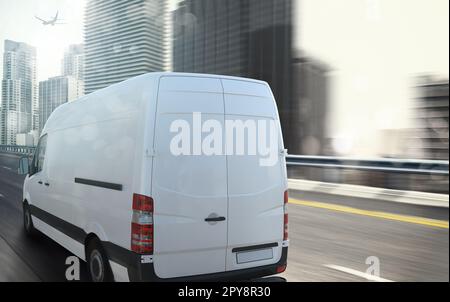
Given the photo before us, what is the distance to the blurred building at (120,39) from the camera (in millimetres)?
14656

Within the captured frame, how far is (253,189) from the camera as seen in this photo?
386cm

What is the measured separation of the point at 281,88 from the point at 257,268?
8175 cm

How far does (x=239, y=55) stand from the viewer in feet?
260

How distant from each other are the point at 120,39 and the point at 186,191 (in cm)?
1935

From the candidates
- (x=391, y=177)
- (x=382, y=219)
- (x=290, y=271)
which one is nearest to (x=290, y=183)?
(x=391, y=177)

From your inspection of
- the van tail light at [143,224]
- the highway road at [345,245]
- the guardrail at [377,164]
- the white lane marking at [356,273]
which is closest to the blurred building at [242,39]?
the guardrail at [377,164]

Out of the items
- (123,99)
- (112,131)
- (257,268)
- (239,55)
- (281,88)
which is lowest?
(257,268)

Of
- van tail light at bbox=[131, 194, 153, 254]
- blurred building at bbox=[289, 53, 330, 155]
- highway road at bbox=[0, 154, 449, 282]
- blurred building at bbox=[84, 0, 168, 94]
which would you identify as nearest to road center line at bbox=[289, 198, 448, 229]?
highway road at bbox=[0, 154, 449, 282]

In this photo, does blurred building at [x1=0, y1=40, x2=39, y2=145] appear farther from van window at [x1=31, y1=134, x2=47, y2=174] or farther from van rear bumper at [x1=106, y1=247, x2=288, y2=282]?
van rear bumper at [x1=106, y1=247, x2=288, y2=282]

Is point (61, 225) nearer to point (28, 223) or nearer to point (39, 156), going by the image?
point (39, 156)

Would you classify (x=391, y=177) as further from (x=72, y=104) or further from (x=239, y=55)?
(x=239, y=55)

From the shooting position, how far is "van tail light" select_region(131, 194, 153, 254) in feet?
10.9

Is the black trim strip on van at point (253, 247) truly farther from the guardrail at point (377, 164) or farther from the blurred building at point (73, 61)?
the blurred building at point (73, 61)

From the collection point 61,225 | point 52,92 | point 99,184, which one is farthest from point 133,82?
point 52,92
